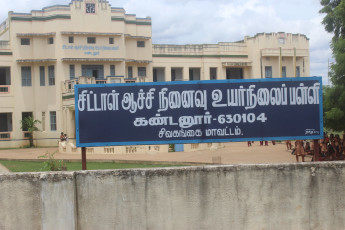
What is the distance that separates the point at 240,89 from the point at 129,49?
34.1m

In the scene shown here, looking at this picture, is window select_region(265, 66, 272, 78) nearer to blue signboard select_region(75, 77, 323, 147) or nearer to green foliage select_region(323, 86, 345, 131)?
green foliage select_region(323, 86, 345, 131)

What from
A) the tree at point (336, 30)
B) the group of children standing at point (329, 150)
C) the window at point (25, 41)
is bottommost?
the group of children standing at point (329, 150)

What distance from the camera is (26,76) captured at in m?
39.3

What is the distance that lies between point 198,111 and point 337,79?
1141 cm

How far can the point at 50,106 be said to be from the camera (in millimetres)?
39188

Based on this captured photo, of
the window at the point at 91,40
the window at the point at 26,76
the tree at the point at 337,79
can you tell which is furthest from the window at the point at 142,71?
the tree at the point at 337,79

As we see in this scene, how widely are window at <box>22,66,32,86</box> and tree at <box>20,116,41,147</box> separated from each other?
9.20 ft

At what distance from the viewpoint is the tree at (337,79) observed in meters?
17.6

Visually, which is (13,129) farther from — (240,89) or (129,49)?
(240,89)

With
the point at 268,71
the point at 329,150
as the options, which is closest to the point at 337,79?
the point at 329,150

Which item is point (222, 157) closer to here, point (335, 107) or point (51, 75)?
point (335, 107)

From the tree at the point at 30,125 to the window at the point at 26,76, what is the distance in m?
2.80

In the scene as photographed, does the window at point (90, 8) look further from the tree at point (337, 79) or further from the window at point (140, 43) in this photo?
the tree at point (337, 79)

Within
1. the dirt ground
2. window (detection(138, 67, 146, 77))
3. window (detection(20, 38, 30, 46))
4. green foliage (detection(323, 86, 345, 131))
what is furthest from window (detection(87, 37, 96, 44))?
green foliage (detection(323, 86, 345, 131))
